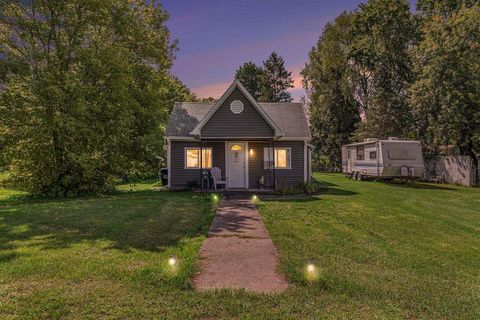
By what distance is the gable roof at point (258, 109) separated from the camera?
55.6 ft

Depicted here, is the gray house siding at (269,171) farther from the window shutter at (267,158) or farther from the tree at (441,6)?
the tree at (441,6)

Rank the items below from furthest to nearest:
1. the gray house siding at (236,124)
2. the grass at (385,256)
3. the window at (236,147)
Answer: the window at (236,147) → the gray house siding at (236,124) → the grass at (385,256)

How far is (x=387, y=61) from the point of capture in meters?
32.3

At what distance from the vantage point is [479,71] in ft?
72.4

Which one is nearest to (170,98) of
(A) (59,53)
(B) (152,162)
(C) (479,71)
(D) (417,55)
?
(B) (152,162)

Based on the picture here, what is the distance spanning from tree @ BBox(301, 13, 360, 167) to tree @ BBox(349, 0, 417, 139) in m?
3.04

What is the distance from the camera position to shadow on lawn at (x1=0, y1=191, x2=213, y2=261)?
673 cm

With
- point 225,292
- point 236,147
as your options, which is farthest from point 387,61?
point 225,292

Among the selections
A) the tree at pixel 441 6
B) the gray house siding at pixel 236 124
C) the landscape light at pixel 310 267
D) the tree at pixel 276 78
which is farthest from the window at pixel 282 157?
the tree at pixel 276 78

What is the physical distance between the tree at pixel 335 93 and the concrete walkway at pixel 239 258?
3148 cm

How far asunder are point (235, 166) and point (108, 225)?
10.5 m

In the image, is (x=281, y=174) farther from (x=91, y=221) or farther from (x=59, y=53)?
(x=59, y=53)

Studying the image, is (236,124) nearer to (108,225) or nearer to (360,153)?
(108,225)

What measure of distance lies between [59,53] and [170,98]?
20876 millimetres
